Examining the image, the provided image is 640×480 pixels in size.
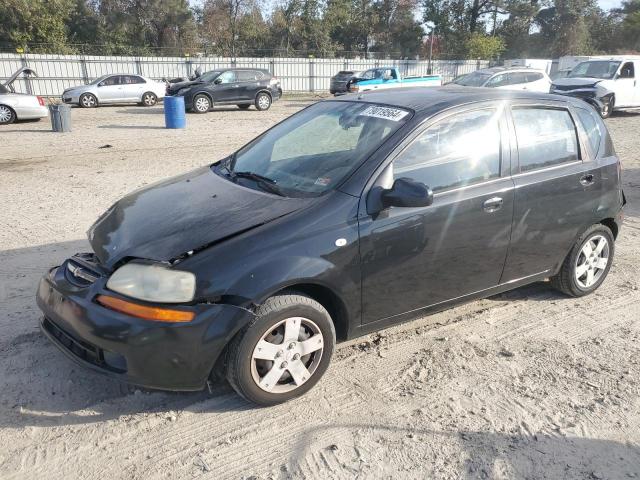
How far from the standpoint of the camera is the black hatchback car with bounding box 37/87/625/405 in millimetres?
2740

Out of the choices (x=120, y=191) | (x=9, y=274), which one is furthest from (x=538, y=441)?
(x=120, y=191)

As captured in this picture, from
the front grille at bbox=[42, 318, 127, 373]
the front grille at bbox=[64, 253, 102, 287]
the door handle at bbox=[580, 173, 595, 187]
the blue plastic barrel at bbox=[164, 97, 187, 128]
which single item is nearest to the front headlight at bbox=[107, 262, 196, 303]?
the front grille at bbox=[64, 253, 102, 287]

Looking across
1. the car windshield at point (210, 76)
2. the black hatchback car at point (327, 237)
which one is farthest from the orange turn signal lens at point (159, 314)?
the car windshield at point (210, 76)

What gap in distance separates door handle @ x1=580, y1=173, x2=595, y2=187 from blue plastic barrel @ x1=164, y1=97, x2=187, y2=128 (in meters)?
13.0

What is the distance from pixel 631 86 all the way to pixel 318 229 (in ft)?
63.9

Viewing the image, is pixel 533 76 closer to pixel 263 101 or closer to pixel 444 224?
pixel 263 101

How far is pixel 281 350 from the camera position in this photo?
9.73 ft

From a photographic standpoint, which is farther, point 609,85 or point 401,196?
point 609,85

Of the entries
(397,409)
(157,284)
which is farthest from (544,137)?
(157,284)

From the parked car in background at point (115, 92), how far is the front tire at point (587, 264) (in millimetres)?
20769

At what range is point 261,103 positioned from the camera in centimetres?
2144

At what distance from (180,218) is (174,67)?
30.9 metres

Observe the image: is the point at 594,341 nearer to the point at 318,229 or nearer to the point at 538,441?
the point at 538,441

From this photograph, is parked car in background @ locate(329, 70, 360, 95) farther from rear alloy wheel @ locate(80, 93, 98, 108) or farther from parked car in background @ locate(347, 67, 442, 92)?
rear alloy wheel @ locate(80, 93, 98, 108)
